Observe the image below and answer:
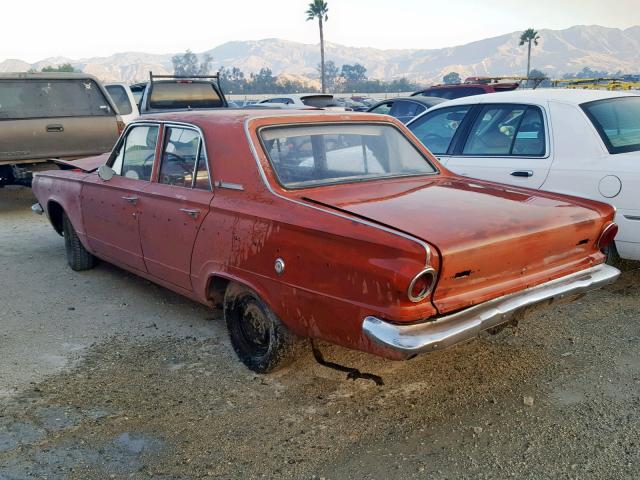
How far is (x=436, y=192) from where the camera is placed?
367 cm

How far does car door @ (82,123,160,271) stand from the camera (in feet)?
14.6

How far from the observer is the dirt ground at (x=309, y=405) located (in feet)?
9.19

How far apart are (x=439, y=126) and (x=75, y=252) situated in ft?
12.1

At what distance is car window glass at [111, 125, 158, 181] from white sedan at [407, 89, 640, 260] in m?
2.70

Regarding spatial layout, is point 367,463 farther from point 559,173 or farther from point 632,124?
point 632,124

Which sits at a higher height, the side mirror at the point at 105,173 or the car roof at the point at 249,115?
the car roof at the point at 249,115

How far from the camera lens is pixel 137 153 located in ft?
15.3

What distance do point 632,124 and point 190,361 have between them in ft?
12.9

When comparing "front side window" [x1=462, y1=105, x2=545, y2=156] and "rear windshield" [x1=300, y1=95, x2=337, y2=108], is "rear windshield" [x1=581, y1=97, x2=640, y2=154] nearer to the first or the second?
"front side window" [x1=462, y1=105, x2=545, y2=156]

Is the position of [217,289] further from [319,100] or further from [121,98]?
[319,100]

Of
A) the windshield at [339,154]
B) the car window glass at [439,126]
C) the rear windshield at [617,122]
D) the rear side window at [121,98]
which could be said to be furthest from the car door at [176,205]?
the rear side window at [121,98]

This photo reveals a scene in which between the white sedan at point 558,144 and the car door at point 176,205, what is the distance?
2.61 meters

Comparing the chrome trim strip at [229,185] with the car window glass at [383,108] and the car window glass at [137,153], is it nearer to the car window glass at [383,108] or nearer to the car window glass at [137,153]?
the car window glass at [137,153]

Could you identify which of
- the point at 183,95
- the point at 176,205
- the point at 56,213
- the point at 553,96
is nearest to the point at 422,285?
the point at 176,205
